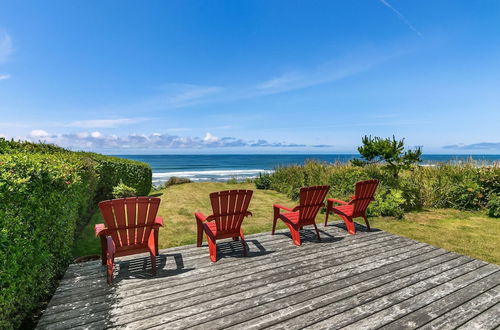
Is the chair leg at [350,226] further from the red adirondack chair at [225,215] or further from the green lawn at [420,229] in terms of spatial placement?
the red adirondack chair at [225,215]

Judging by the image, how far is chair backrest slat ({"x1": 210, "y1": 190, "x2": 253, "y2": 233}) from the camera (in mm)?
3881

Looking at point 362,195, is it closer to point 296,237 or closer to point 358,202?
point 358,202

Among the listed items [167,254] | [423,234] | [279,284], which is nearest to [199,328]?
[279,284]

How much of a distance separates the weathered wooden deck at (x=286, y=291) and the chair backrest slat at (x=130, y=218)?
20.2 inches

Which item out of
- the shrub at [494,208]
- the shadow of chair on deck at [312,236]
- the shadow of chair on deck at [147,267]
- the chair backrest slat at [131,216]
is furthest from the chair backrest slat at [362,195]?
the shrub at [494,208]

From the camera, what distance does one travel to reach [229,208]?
3982mm

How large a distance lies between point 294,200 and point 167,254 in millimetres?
8034

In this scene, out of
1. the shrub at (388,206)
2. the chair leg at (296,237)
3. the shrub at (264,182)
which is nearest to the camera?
the chair leg at (296,237)

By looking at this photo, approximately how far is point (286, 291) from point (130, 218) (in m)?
2.22

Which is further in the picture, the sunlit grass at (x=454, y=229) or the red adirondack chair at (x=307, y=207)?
the sunlit grass at (x=454, y=229)

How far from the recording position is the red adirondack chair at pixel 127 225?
126 inches

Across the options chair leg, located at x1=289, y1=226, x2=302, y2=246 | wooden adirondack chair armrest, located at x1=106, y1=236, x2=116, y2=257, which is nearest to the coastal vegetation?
wooden adirondack chair armrest, located at x1=106, y1=236, x2=116, y2=257

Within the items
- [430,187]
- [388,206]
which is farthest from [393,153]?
[388,206]

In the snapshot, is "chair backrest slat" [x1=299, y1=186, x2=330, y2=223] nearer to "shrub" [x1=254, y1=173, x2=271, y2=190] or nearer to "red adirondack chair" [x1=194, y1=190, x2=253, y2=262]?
"red adirondack chair" [x1=194, y1=190, x2=253, y2=262]
